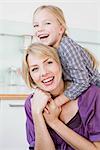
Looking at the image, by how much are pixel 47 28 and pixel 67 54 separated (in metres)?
0.16

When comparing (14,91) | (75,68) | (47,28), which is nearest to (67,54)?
(75,68)

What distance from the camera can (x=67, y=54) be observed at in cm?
100

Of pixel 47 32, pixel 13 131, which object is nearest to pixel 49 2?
pixel 13 131

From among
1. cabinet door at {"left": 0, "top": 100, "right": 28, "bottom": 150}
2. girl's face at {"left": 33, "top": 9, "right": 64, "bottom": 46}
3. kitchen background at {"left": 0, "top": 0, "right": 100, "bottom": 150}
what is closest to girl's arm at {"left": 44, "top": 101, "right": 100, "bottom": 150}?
girl's face at {"left": 33, "top": 9, "right": 64, "bottom": 46}

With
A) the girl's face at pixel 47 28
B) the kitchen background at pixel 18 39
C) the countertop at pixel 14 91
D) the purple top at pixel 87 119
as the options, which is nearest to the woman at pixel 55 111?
the purple top at pixel 87 119

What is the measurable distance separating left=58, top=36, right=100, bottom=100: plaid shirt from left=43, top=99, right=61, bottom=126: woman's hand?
0.19ft

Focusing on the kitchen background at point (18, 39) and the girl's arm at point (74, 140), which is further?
the kitchen background at point (18, 39)

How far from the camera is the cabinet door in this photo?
1980 mm

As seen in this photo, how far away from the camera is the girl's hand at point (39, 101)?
3.26 ft

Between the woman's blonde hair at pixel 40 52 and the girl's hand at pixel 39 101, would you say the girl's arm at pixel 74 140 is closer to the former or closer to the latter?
the girl's hand at pixel 39 101

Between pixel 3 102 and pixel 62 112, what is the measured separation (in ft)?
3.38

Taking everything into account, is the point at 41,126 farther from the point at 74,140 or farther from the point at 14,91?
the point at 14,91

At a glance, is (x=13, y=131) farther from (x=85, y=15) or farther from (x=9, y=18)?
(x=85, y=15)


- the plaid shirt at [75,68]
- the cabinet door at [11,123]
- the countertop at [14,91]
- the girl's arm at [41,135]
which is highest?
the plaid shirt at [75,68]
